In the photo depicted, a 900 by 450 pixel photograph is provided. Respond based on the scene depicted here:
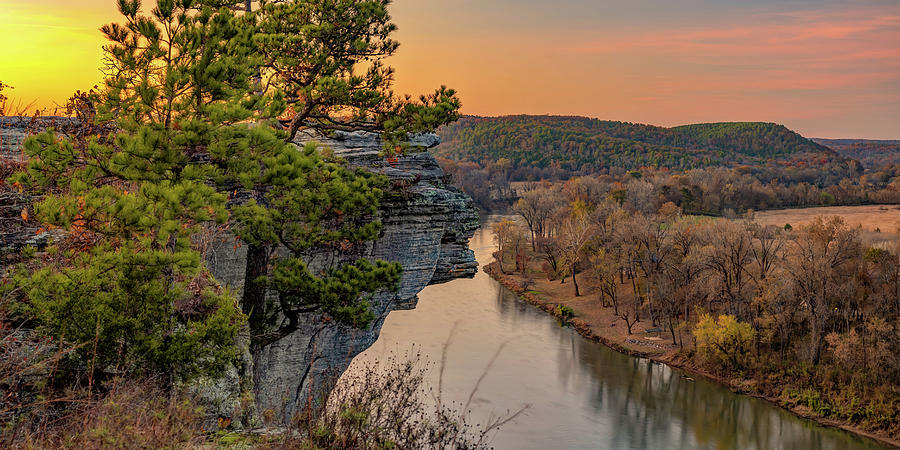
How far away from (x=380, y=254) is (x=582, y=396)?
17.9m

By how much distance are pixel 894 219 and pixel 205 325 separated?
8211cm

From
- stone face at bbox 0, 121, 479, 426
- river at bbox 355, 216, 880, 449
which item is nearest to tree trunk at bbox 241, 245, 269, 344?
stone face at bbox 0, 121, 479, 426

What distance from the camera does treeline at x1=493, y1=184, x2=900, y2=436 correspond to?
94.7 feet

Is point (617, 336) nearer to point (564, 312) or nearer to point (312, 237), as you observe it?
point (564, 312)

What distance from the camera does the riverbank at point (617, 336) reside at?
28641 millimetres

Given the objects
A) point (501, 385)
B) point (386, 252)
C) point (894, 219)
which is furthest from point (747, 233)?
point (894, 219)

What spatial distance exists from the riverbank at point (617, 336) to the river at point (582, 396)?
520 millimetres

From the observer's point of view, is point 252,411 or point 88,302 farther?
point 252,411

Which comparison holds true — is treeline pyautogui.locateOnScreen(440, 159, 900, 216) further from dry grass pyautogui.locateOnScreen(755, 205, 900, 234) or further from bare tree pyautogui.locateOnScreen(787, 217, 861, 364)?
bare tree pyautogui.locateOnScreen(787, 217, 861, 364)

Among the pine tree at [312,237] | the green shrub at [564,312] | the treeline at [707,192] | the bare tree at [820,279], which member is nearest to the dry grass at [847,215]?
the treeline at [707,192]

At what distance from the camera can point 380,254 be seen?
606 inches

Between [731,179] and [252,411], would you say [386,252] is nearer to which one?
[252,411]

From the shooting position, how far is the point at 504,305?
151ft

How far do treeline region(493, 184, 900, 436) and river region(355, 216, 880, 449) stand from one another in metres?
1.82
